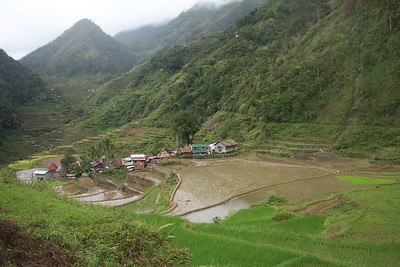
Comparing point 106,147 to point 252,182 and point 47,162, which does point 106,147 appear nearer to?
point 47,162

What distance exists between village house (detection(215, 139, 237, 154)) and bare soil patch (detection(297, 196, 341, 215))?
2448cm

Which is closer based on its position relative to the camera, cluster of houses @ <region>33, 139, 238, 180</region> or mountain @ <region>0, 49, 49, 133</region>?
cluster of houses @ <region>33, 139, 238, 180</region>

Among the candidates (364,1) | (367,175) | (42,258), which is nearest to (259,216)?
(42,258)

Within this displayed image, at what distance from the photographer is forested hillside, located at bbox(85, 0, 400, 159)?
122 feet

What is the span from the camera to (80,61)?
487 feet

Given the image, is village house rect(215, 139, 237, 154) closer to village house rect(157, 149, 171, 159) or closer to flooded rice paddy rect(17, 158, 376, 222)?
flooded rice paddy rect(17, 158, 376, 222)

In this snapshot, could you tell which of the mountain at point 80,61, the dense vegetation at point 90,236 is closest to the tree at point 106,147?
the dense vegetation at point 90,236

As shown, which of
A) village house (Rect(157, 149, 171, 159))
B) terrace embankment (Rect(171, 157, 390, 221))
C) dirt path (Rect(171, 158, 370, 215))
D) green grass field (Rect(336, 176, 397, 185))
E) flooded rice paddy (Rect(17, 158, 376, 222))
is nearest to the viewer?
flooded rice paddy (Rect(17, 158, 376, 222))

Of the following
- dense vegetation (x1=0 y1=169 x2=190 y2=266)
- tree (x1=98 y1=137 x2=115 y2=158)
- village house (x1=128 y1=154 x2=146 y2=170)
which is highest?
dense vegetation (x1=0 y1=169 x2=190 y2=266)

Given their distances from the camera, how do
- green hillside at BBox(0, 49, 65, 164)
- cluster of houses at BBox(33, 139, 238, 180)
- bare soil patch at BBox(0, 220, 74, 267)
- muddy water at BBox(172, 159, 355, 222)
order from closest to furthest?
bare soil patch at BBox(0, 220, 74, 267), muddy water at BBox(172, 159, 355, 222), cluster of houses at BBox(33, 139, 238, 180), green hillside at BBox(0, 49, 65, 164)

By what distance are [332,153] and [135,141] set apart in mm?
32502

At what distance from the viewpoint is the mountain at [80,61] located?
425 ft

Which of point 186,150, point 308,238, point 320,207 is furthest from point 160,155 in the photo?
point 308,238

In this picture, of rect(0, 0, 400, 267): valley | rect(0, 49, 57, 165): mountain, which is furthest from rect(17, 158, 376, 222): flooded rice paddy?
rect(0, 49, 57, 165): mountain
